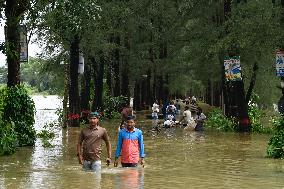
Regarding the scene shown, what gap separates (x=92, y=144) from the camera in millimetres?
12805

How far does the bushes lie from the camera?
2145 centimetres

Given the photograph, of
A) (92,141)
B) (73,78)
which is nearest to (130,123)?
(92,141)

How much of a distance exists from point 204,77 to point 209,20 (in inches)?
283

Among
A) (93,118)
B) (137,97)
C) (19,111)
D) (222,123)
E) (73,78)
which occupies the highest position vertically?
(73,78)

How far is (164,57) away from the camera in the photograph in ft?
194

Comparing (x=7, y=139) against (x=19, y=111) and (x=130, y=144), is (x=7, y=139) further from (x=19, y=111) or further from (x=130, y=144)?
(x=130, y=144)

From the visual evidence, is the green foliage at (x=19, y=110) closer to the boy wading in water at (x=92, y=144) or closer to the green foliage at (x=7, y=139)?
the green foliage at (x=7, y=139)

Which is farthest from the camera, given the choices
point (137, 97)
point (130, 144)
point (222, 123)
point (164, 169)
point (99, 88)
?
point (137, 97)

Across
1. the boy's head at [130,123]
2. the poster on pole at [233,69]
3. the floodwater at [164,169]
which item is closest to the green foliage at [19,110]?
the floodwater at [164,169]

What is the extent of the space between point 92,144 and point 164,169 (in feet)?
11.0

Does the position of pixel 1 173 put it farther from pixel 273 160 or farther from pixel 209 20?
pixel 209 20

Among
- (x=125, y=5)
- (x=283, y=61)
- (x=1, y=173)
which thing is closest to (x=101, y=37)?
(x=125, y=5)

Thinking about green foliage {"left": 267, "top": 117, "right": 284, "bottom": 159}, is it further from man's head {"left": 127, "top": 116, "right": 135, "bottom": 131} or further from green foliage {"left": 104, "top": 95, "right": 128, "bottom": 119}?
green foliage {"left": 104, "top": 95, "right": 128, "bottom": 119}

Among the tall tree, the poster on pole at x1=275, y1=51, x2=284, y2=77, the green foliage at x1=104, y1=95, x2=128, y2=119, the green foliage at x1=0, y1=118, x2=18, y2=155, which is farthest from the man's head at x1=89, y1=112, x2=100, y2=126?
the green foliage at x1=104, y1=95, x2=128, y2=119
